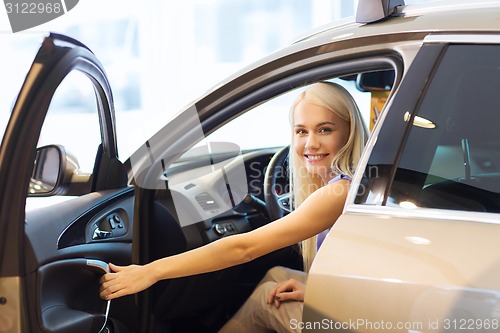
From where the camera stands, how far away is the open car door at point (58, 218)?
167cm

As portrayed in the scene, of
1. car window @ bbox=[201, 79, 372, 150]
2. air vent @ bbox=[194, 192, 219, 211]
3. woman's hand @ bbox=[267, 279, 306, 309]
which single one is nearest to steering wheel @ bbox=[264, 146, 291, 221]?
air vent @ bbox=[194, 192, 219, 211]

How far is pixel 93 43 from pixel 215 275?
5.08m

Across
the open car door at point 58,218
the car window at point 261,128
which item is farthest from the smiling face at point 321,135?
the car window at point 261,128

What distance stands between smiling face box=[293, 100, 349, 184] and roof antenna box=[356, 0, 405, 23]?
400 millimetres

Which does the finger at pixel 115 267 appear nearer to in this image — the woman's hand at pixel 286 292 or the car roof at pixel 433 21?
the woman's hand at pixel 286 292

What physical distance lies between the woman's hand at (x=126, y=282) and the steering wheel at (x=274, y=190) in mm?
1025

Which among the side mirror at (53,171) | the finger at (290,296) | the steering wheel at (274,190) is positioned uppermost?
the side mirror at (53,171)

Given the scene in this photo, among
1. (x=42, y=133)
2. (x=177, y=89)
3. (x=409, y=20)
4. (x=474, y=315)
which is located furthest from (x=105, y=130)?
(x=177, y=89)

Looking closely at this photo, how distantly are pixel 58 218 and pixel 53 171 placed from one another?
0.15m

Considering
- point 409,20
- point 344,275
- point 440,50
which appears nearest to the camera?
point 344,275

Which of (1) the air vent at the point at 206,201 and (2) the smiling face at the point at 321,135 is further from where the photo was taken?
(1) the air vent at the point at 206,201

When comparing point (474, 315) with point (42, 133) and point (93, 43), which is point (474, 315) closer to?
point (42, 133)

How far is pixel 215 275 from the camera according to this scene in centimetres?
251

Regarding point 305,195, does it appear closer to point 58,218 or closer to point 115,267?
point 115,267
